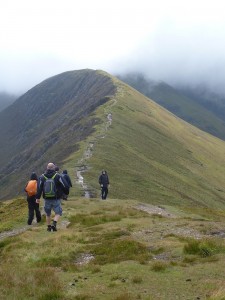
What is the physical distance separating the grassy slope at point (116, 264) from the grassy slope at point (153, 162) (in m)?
39.9

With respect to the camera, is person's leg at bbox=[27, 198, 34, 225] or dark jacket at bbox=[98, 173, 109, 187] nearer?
person's leg at bbox=[27, 198, 34, 225]

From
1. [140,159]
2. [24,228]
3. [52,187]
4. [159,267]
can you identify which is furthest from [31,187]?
[140,159]

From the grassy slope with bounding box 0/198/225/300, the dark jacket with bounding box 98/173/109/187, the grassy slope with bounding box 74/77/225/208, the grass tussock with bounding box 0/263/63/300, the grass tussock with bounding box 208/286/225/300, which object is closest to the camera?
the grass tussock with bounding box 208/286/225/300

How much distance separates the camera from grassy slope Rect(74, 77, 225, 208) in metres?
80.8

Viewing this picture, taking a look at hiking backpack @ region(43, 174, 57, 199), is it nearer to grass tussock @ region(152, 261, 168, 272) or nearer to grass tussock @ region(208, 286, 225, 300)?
grass tussock @ region(152, 261, 168, 272)

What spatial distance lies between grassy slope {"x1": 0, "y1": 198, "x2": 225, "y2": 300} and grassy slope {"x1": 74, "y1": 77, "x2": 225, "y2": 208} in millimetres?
39883

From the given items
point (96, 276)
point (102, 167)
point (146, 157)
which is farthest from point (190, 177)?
point (96, 276)

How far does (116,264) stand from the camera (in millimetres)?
17891

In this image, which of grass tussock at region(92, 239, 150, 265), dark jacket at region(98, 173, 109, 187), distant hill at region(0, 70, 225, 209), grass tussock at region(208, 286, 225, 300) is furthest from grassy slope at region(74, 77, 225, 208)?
grass tussock at region(208, 286, 225, 300)

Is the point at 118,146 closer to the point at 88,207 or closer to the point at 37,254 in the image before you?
the point at 88,207

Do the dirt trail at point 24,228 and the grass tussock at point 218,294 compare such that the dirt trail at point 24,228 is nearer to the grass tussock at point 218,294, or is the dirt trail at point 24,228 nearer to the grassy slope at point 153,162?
the grass tussock at point 218,294

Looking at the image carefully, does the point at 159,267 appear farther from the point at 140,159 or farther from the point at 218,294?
Answer: the point at 140,159

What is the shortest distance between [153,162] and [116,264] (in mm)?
100529

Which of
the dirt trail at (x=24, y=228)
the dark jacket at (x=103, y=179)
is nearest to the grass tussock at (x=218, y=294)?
the dirt trail at (x=24, y=228)
